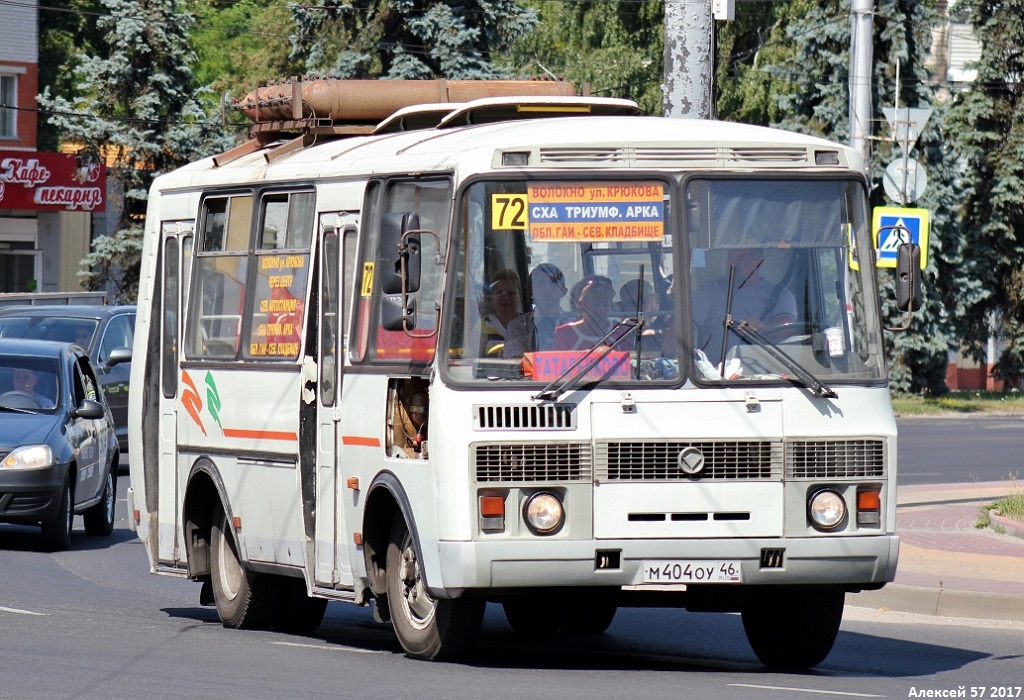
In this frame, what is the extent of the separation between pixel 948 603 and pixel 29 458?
7.54m

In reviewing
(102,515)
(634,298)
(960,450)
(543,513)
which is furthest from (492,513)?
(960,450)

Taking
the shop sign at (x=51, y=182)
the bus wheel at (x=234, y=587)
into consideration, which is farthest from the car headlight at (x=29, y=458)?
the shop sign at (x=51, y=182)

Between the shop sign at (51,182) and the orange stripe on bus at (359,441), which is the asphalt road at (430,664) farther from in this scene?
the shop sign at (51,182)

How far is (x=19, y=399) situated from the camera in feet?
55.3

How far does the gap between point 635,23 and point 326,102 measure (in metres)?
41.3

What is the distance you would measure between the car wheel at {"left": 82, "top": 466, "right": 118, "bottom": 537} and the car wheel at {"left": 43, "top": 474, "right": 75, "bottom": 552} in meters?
1.27

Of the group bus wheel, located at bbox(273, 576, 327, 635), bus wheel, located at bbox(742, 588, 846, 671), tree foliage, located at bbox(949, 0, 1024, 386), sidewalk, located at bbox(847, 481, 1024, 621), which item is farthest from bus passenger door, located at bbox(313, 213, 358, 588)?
tree foliage, located at bbox(949, 0, 1024, 386)

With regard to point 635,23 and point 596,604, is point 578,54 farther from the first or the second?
point 596,604

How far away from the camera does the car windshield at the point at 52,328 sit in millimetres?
24123

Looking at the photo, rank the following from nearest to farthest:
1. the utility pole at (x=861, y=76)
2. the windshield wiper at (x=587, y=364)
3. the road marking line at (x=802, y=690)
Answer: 1. the road marking line at (x=802, y=690)
2. the windshield wiper at (x=587, y=364)
3. the utility pole at (x=861, y=76)

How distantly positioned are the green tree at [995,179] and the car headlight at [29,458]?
33919 mm

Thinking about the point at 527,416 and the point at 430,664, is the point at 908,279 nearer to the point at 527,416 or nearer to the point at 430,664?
the point at 527,416

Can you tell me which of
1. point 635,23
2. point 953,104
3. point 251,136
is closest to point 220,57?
point 635,23

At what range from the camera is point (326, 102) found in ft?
39.9
